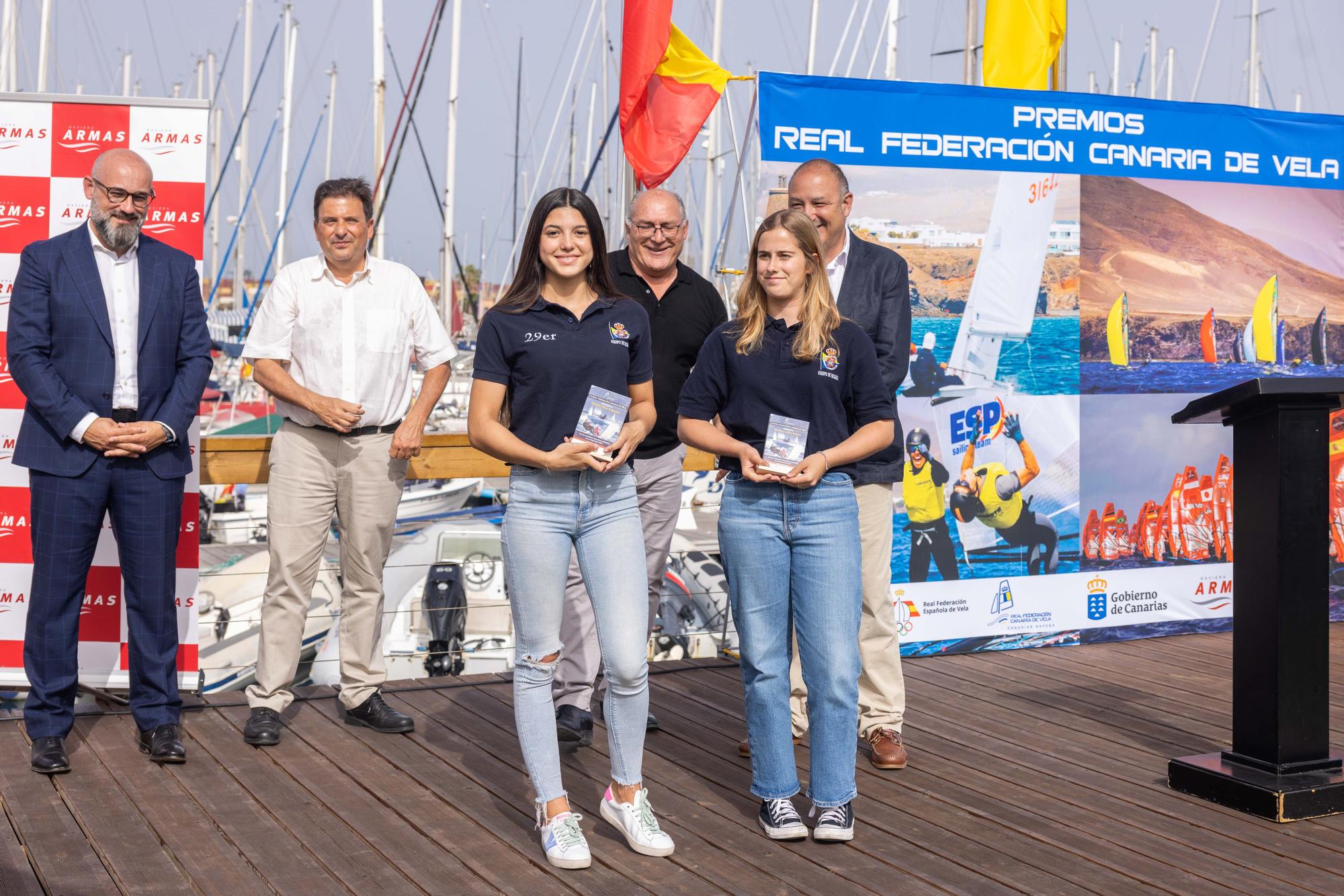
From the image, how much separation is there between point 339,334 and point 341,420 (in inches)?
11.3

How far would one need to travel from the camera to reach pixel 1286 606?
352cm

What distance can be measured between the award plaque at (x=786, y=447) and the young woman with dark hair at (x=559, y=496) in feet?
1.16

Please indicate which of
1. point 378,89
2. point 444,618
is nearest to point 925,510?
point 444,618

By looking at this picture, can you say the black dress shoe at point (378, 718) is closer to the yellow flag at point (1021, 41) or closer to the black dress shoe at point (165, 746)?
the black dress shoe at point (165, 746)

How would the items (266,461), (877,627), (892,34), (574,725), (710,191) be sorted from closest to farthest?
(877,627) → (574,725) → (266,461) → (892,34) → (710,191)

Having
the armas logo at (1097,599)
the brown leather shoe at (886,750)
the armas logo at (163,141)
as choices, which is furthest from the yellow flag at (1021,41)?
the armas logo at (163,141)

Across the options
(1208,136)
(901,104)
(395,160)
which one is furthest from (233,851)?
(395,160)

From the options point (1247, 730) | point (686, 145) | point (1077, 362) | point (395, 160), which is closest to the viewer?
point (1247, 730)

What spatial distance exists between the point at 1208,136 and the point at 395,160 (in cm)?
1050

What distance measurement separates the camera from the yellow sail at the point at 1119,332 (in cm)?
573

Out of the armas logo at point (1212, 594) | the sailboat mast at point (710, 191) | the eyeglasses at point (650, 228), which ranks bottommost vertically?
the armas logo at point (1212, 594)

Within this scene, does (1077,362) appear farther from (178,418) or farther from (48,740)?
(48,740)

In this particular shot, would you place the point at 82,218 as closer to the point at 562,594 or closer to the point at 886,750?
the point at 562,594

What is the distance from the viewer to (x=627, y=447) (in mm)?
3207
